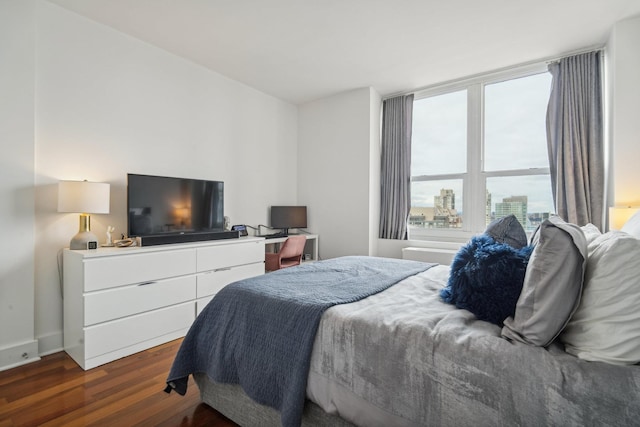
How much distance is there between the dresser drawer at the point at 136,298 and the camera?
7.05 feet

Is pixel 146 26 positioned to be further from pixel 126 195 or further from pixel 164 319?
pixel 164 319

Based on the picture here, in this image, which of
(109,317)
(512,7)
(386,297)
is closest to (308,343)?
(386,297)

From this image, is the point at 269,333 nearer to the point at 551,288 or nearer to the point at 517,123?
the point at 551,288

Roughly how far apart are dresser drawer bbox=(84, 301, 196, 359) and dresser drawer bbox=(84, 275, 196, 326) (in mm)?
49

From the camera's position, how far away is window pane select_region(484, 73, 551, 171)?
3414 mm

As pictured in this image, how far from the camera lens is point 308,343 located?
3.94 feet

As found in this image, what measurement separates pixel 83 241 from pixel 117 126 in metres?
1.11

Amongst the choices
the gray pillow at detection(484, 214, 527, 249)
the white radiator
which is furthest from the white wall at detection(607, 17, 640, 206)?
the gray pillow at detection(484, 214, 527, 249)

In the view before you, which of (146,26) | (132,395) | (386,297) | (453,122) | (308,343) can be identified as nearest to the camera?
(308,343)

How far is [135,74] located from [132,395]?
277 cm

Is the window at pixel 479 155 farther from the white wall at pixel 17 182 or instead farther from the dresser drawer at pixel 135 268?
the white wall at pixel 17 182

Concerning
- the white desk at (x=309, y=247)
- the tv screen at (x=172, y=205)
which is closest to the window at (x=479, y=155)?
the white desk at (x=309, y=247)

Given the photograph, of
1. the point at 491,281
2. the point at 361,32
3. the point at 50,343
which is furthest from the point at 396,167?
the point at 50,343

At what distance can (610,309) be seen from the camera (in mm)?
862
